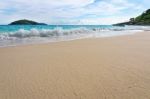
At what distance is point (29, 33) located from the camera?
12734mm

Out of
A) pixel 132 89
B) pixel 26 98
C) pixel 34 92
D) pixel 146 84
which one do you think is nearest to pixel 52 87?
pixel 34 92

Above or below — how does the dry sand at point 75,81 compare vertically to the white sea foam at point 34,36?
below

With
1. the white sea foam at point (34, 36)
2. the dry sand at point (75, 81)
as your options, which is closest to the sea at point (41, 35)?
the white sea foam at point (34, 36)

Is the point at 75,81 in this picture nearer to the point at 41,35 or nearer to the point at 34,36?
the point at 34,36

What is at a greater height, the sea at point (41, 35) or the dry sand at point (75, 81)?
the sea at point (41, 35)

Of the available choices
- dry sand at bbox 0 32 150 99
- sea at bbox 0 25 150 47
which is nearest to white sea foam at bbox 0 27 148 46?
sea at bbox 0 25 150 47

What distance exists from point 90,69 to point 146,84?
3.55 feet

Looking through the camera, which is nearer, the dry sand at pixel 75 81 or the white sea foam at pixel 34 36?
the dry sand at pixel 75 81

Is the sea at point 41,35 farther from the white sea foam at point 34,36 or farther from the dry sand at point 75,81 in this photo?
the dry sand at point 75,81

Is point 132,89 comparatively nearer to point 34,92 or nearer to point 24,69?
point 34,92

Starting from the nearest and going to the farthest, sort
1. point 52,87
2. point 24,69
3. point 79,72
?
point 52,87
point 79,72
point 24,69

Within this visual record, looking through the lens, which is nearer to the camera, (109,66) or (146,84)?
(146,84)

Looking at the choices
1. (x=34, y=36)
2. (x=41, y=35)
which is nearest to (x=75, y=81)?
(x=34, y=36)

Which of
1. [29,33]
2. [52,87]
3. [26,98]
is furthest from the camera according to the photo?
[29,33]
